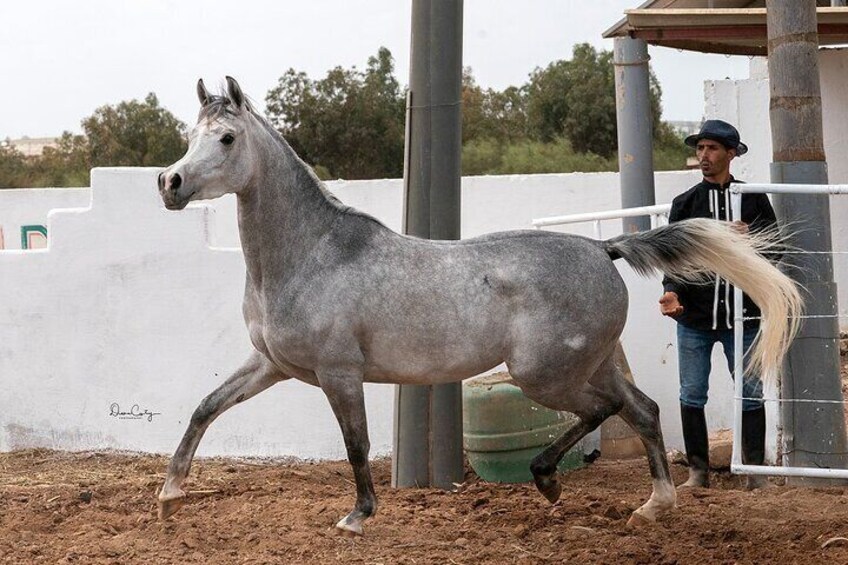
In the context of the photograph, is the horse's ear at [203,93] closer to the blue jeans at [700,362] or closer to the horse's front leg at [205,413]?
the horse's front leg at [205,413]

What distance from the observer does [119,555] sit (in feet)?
17.8

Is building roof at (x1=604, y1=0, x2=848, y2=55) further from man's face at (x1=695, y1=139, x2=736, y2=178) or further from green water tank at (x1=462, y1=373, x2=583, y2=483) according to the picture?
green water tank at (x1=462, y1=373, x2=583, y2=483)

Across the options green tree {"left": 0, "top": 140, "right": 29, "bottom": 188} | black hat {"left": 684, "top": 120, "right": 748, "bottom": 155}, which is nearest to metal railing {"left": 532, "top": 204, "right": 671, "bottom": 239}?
black hat {"left": 684, "top": 120, "right": 748, "bottom": 155}

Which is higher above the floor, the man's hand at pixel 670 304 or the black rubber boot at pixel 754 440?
the man's hand at pixel 670 304

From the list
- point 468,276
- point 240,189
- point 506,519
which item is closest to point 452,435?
point 506,519

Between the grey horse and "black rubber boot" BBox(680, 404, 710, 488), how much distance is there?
2.99 ft

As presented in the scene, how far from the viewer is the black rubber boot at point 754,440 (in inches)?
264

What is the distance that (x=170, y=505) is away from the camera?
5.95 meters

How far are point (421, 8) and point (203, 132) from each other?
7.05 ft

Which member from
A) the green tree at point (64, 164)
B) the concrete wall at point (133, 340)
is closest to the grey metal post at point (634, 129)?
the concrete wall at point (133, 340)

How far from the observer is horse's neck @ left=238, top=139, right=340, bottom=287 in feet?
18.8

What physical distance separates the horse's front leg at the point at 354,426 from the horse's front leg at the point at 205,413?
481 mm

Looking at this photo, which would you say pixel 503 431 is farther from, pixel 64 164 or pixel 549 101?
pixel 64 164

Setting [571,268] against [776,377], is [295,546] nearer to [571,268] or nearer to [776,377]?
[571,268]
